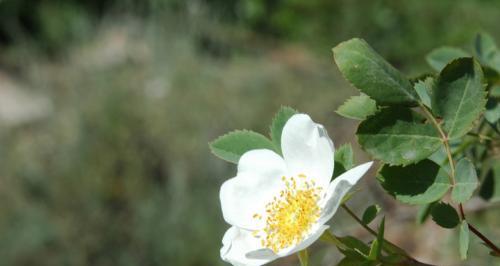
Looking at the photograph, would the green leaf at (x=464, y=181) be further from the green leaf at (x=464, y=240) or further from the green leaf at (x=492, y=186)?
the green leaf at (x=492, y=186)

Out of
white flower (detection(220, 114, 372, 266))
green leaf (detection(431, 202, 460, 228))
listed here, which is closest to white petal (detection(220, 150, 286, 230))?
white flower (detection(220, 114, 372, 266))

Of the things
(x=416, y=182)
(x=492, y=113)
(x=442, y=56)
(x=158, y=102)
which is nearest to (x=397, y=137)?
(x=416, y=182)

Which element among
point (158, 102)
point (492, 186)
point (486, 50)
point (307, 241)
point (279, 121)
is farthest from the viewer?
point (158, 102)

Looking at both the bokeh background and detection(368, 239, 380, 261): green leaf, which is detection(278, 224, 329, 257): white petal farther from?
the bokeh background

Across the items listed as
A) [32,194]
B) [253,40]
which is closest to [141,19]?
[253,40]

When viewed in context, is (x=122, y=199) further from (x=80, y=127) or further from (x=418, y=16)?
(x=418, y=16)

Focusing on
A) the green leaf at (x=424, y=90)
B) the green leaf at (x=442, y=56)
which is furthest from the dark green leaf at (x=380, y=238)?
the green leaf at (x=442, y=56)

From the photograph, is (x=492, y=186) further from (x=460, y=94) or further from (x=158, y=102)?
(x=158, y=102)
